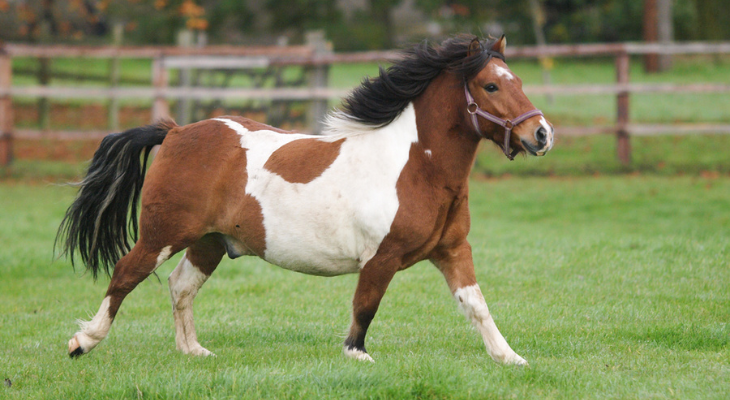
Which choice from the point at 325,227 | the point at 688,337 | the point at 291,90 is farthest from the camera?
the point at 291,90

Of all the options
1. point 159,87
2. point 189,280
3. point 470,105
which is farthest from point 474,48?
point 159,87

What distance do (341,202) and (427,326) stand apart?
1.59 m

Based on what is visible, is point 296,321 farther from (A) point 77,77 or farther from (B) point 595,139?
(A) point 77,77

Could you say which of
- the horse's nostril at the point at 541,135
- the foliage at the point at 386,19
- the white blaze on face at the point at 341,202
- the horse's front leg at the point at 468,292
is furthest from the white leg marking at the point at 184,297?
the foliage at the point at 386,19

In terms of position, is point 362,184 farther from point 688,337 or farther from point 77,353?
point 688,337

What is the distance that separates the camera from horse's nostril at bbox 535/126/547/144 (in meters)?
4.31

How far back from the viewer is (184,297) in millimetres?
5301

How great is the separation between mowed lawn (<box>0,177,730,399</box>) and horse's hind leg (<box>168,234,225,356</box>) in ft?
0.62

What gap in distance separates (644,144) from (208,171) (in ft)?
40.1

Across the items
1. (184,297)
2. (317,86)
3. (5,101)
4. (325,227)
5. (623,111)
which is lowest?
(5,101)

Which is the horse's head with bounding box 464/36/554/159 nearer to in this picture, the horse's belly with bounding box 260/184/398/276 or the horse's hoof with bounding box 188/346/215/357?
the horse's belly with bounding box 260/184/398/276

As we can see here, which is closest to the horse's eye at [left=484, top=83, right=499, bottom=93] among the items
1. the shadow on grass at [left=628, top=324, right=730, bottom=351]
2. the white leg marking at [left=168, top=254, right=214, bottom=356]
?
the shadow on grass at [left=628, top=324, right=730, bottom=351]

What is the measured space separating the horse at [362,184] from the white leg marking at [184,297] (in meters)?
0.02

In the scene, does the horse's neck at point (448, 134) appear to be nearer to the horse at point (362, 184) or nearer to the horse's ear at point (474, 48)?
the horse at point (362, 184)
